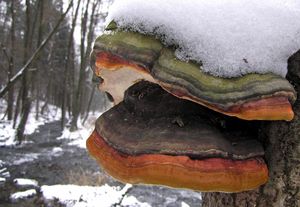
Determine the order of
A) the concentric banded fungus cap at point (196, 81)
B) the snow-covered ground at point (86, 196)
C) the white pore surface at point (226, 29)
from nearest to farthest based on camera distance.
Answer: the concentric banded fungus cap at point (196, 81), the white pore surface at point (226, 29), the snow-covered ground at point (86, 196)

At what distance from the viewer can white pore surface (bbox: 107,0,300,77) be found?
1.12 meters

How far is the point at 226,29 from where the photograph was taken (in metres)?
1.16

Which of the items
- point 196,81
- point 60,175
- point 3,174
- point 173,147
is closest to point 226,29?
point 196,81

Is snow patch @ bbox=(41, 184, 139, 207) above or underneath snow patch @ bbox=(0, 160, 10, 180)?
above

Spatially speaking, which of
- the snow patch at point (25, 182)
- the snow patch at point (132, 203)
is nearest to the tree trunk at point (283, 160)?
the snow patch at point (132, 203)

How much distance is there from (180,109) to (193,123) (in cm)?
7

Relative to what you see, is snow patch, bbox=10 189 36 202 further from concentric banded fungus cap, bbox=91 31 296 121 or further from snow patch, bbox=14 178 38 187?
concentric banded fungus cap, bbox=91 31 296 121

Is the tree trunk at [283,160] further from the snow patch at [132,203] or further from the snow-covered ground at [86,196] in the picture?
the snow patch at [132,203]

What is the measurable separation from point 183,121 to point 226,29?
1.01ft

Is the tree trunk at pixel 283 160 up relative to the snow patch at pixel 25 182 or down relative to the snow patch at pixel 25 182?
up

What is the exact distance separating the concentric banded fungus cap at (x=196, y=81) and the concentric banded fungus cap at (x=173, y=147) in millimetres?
128

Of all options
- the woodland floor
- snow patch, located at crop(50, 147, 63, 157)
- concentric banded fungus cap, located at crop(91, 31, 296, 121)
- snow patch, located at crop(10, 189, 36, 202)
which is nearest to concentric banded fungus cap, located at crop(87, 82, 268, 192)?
concentric banded fungus cap, located at crop(91, 31, 296, 121)

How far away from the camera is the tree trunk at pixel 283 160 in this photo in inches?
47.8

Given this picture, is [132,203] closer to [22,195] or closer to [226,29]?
[22,195]
